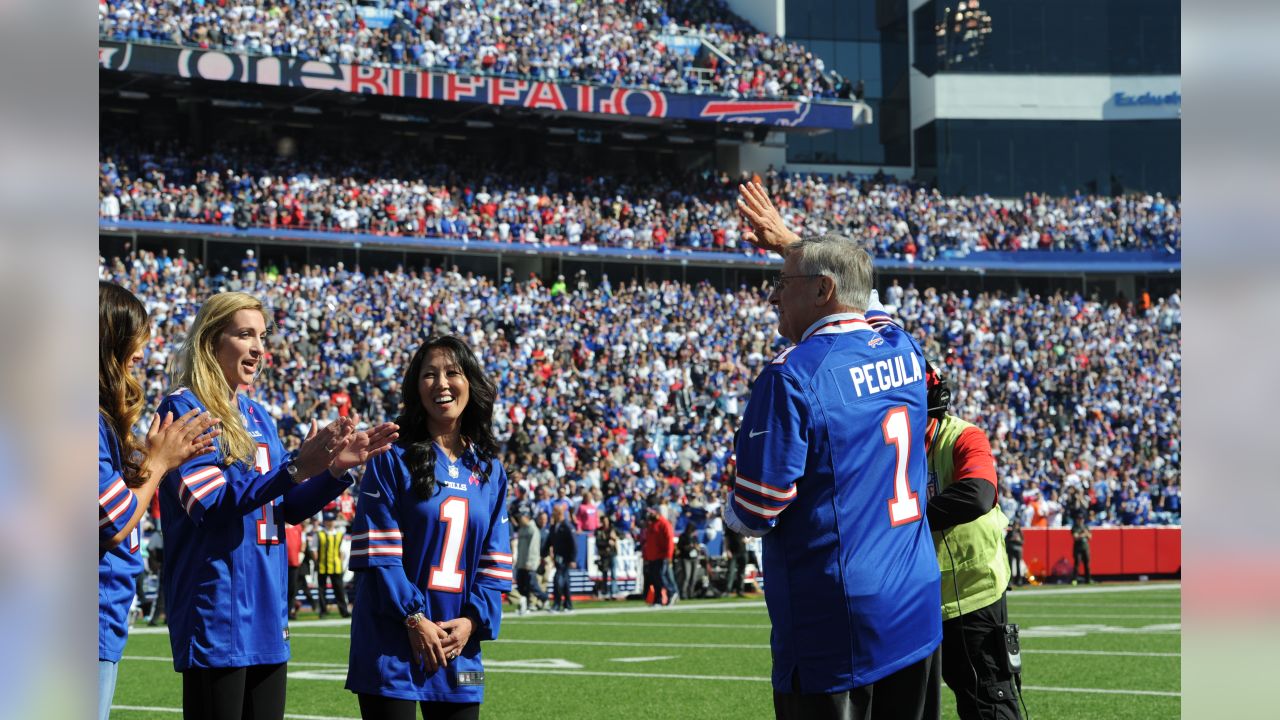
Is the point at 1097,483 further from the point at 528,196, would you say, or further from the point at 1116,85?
the point at 1116,85

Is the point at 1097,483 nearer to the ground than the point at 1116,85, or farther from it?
nearer to the ground

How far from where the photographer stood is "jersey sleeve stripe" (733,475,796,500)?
12.5ft

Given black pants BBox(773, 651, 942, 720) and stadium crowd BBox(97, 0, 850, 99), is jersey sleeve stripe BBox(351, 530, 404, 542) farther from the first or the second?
stadium crowd BBox(97, 0, 850, 99)

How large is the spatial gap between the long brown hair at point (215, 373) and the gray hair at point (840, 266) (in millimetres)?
2036

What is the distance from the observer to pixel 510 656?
14656 mm

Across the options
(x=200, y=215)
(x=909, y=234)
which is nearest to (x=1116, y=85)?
(x=909, y=234)

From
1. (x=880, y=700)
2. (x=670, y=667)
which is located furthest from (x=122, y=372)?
(x=670, y=667)

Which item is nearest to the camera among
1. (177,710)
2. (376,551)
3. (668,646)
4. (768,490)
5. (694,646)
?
(768,490)

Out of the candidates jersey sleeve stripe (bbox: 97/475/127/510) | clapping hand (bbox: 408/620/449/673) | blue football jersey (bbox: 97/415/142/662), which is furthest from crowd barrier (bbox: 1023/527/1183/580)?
jersey sleeve stripe (bbox: 97/475/127/510)

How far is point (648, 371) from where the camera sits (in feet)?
117

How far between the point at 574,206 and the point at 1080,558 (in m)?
20.9

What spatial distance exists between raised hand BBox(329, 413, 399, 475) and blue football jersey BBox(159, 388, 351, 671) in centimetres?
14

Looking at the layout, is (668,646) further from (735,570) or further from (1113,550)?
(1113,550)

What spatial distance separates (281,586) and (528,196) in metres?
40.2
